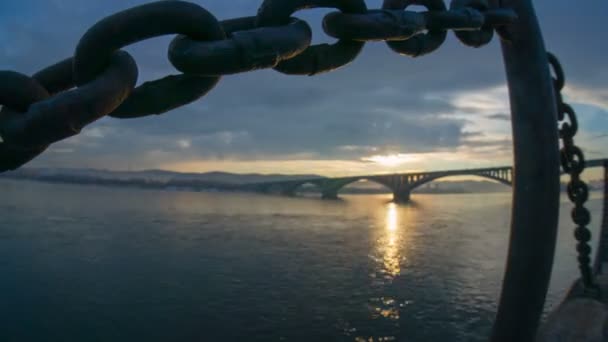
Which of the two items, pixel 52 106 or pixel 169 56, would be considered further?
pixel 169 56

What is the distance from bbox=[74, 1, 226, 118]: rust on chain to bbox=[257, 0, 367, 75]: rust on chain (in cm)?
20

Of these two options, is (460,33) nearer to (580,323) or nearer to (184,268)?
(580,323)

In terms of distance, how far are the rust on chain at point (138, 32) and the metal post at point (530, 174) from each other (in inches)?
70.2

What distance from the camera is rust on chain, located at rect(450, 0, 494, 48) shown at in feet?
6.91

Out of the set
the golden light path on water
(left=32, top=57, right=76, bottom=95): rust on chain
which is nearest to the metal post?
(left=32, top=57, right=76, bottom=95): rust on chain

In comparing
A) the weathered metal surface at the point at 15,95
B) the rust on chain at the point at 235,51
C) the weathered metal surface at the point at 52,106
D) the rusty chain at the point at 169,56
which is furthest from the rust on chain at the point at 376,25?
the weathered metal surface at the point at 15,95

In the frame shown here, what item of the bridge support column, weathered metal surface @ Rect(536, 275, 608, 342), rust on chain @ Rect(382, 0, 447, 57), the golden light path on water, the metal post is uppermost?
rust on chain @ Rect(382, 0, 447, 57)

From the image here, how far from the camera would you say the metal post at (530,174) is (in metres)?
2.37

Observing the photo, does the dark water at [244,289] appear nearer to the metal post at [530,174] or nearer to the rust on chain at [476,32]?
the metal post at [530,174]

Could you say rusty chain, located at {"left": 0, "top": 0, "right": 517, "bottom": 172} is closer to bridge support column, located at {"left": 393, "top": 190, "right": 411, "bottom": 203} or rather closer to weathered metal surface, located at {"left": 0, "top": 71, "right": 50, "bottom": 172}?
weathered metal surface, located at {"left": 0, "top": 71, "right": 50, "bottom": 172}

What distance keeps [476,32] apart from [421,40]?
46 cm

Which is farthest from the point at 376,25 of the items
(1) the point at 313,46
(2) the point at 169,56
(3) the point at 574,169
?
(3) the point at 574,169

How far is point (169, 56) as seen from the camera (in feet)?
4.52

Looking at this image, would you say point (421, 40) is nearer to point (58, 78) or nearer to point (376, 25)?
point (376, 25)
